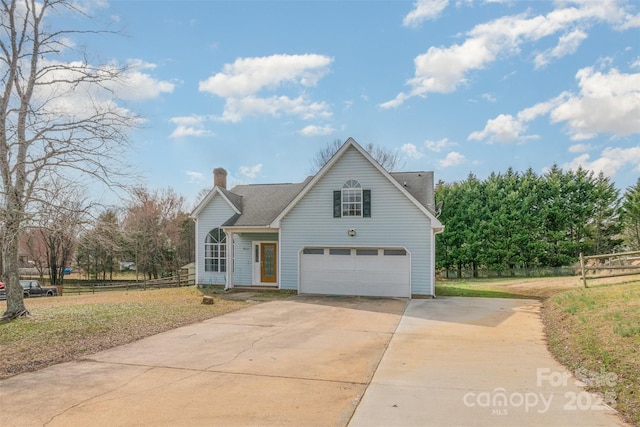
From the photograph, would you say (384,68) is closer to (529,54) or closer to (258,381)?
(529,54)

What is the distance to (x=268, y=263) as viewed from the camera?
18.7 m

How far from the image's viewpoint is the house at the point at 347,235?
51.3 ft

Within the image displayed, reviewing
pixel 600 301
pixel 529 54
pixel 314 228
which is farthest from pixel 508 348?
pixel 529 54

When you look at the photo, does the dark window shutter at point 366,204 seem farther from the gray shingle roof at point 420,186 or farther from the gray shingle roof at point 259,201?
the gray shingle roof at point 259,201

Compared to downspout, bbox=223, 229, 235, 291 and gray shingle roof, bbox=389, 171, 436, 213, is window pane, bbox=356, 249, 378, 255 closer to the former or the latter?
gray shingle roof, bbox=389, 171, 436, 213

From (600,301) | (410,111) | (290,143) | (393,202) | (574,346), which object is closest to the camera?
(574,346)

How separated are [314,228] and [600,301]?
10251 millimetres

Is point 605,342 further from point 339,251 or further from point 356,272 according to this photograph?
point 339,251

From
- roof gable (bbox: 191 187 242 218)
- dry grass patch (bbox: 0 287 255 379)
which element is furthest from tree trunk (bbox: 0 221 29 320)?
roof gable (bbox: 191 187 242 218)

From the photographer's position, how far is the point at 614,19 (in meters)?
11.1

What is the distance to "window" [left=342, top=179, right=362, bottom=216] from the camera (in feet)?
53.5

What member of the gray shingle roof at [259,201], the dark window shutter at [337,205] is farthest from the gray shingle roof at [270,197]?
the dark window shutter at [337,205]

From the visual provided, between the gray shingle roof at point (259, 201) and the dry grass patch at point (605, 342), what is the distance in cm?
1207

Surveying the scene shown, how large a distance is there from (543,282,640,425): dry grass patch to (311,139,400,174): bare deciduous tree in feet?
94.0
